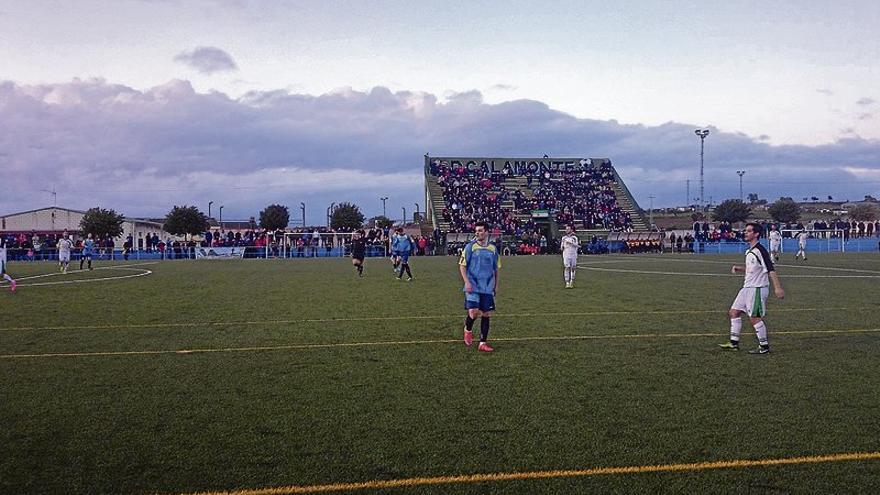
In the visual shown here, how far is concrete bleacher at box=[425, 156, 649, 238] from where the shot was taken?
72.1m

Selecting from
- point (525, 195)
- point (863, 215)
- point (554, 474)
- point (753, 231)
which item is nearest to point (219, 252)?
point (525, 195)

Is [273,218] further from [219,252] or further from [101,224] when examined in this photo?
[219,252]

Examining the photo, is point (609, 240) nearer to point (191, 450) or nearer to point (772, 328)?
point (772, 328)

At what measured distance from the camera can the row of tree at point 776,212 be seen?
327ft

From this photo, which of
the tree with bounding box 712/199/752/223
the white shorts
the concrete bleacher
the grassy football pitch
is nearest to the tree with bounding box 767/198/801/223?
the tree with bounding box 712/199/752/223

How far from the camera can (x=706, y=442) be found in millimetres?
6121

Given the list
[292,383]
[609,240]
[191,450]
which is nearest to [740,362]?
[292,383]

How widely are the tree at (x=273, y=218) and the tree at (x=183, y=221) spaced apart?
1264cm

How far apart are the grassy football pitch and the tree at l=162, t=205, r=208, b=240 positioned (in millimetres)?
66788

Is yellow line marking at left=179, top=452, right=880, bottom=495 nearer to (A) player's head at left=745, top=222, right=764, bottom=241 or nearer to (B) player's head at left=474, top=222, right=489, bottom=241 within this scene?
(A) player's head at left=745, top=222, right=764, bottom=241

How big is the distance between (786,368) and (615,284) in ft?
49.3

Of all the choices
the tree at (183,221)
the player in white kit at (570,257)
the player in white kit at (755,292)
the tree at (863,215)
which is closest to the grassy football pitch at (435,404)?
the player in white kit at (755,292)

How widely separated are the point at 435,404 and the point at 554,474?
2.30m

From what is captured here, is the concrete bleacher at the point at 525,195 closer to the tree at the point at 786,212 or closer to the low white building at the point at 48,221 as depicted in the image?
the tree at the point at 786,212
